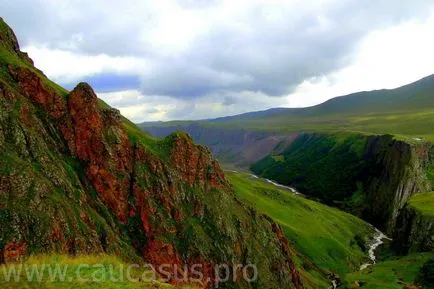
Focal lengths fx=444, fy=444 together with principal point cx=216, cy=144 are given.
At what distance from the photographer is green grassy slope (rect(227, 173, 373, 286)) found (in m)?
147

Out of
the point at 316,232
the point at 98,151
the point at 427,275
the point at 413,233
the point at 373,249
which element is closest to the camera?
the point at 98,151

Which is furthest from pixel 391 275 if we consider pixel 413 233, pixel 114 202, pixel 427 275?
pixel 114 202

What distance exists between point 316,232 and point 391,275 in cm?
4050

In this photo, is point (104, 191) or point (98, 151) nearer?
point (104, 191)

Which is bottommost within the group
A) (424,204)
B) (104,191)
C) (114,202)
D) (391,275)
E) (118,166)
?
(391,275)

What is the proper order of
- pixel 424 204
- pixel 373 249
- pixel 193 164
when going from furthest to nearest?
pixel 424 204
pixel 373 249
pixel 193 164

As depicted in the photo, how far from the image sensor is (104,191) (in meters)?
76.7

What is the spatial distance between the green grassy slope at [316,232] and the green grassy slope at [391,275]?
10.8 meters

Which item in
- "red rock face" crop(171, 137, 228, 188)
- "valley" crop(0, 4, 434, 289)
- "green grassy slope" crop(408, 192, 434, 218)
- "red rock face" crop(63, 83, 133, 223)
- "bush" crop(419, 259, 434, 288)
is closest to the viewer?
"valley" crop(0, 4, 434, 289)

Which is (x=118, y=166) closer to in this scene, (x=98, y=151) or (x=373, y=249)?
(x=98, y=151)

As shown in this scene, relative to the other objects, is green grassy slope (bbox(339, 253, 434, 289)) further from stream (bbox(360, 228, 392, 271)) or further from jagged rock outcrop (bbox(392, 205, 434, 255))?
jagged rock outcrop (bbox(392, 205, 434, 255))

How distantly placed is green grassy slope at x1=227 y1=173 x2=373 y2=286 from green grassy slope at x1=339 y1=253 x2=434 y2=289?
10802 millimetres

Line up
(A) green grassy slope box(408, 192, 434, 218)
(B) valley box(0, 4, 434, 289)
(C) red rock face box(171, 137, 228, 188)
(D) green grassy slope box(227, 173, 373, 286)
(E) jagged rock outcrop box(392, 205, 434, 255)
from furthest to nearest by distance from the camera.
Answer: (A) green grassy slope box(408, 192, 434, 218) → (E) jagged rock outcrop box(392, 205, 434, 255) → (D) green grassy slope box(227, 173, 373, 286) → (C) red rock face box(171, 137, 228, 188) → (B) valley box(0, 4, 434, 289)

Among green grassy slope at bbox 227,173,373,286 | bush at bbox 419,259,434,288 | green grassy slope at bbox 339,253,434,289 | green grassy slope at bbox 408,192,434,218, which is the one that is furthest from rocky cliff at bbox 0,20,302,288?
green grassy slope at bbox 408,192,434,218
